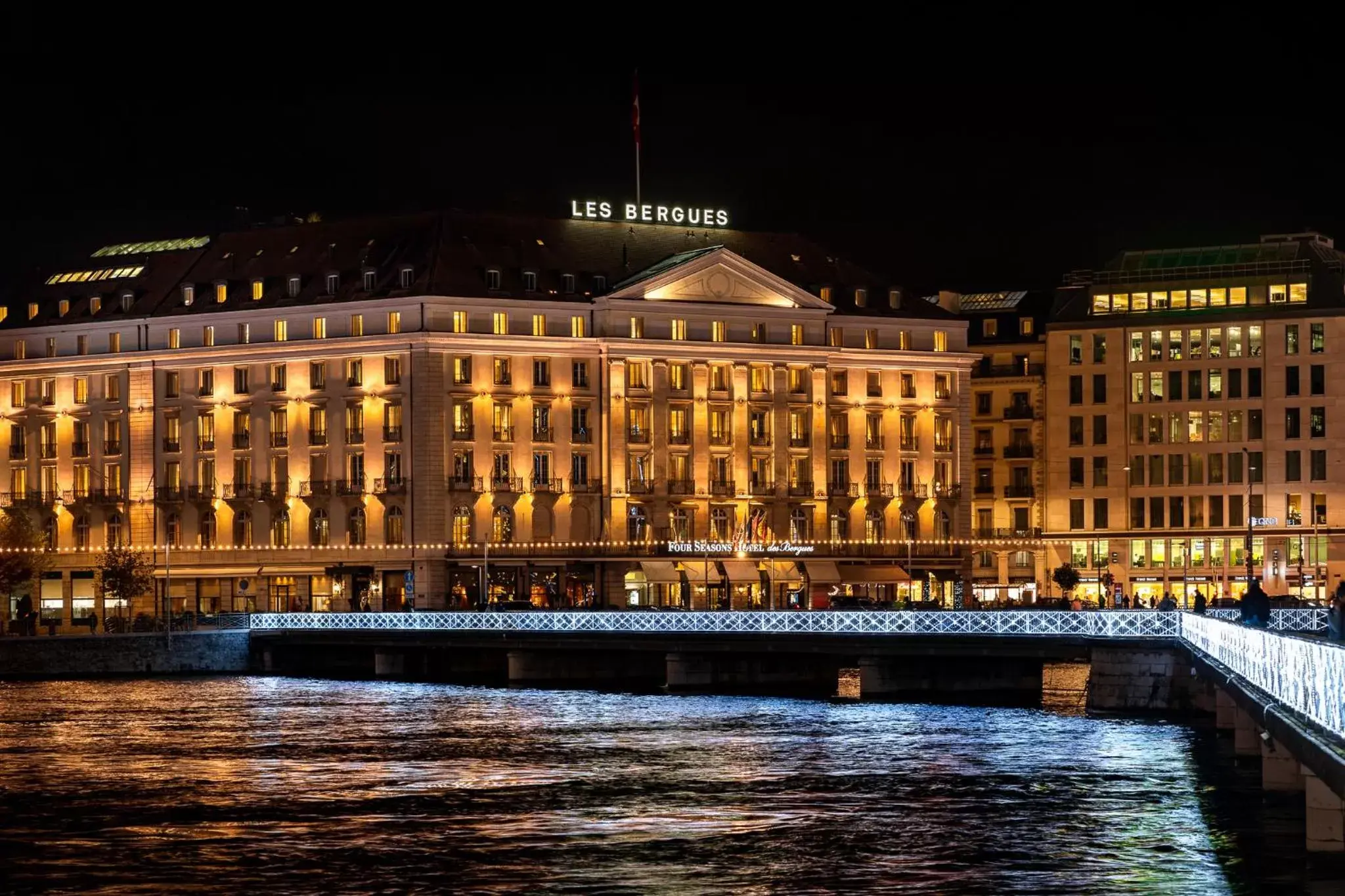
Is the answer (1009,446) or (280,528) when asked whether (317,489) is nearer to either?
(280,528)

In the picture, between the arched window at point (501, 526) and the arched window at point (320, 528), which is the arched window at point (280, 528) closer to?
the arched window at point (320, 528)

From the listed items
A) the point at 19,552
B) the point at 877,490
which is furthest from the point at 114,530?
the point at 877,490

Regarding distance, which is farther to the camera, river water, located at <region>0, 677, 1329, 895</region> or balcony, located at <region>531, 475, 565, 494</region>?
balcony, located at <region>531, 475, 565, 494</region>

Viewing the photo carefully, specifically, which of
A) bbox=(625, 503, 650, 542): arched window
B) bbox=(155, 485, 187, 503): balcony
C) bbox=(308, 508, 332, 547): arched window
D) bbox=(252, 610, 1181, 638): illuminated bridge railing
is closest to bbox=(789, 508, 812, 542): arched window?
bbox=(625, 503, 650, 542): arched window

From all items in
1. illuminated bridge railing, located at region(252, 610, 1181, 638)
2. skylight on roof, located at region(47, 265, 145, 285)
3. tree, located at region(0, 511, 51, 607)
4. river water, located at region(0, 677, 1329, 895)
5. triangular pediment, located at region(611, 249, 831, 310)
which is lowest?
river water, located at region(0, 677, 1329, 895)

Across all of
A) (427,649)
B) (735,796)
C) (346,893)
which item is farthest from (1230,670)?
(427,649)

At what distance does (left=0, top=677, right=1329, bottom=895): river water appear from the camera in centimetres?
5450

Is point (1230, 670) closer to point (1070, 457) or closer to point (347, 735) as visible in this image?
→ point (347, 735)

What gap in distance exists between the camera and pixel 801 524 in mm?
174375

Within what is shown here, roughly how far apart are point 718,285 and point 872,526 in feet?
62.8

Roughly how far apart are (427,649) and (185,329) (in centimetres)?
4402

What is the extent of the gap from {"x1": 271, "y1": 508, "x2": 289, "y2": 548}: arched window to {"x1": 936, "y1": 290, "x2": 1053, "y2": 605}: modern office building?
48404mm

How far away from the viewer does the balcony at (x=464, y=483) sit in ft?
532

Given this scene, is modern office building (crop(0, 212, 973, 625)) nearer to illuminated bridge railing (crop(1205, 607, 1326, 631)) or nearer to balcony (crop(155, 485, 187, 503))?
balcony (crop(155, 485, 187, 503))
